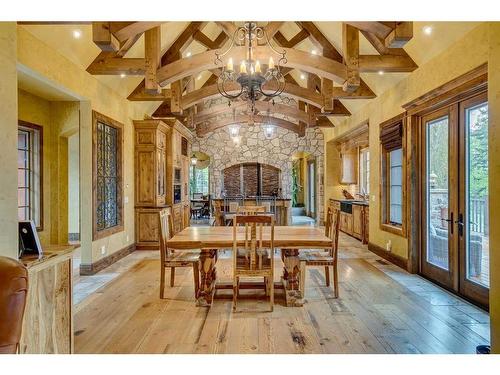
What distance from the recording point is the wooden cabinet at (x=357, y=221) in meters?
7.78

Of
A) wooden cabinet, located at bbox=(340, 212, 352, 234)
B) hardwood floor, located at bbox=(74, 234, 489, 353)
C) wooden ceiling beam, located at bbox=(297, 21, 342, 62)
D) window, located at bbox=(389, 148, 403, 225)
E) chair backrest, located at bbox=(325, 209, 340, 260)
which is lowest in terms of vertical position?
hardwood floor, located at bbox=(74, 234, 489, 353)

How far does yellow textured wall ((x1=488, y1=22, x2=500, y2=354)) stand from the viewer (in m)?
2.14

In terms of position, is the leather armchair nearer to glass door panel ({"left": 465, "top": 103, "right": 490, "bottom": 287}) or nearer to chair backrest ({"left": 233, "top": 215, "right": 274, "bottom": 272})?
chair backrest ({"left": 233, "top": 215, "right": 274, "bottom": 272})

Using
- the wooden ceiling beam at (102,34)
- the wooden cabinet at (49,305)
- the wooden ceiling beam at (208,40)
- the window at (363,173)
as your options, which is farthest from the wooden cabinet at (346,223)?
the wooden cabinet at (49,305)

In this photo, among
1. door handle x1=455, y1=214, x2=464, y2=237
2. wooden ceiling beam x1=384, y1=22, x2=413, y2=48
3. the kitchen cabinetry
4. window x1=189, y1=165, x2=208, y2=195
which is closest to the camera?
wooden ceiling beam x1=384, y1=22, x2=413, y2=48

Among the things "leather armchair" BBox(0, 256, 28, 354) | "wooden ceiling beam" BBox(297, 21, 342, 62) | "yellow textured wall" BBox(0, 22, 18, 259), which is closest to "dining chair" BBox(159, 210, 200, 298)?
"yellow textured wall" BBox(0, 22, 18, 259)

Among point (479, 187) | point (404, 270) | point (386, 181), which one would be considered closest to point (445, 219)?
point (479, 187)

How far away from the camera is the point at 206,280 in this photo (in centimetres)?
376

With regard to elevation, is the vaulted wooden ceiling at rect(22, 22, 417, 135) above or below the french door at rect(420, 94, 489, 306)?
above

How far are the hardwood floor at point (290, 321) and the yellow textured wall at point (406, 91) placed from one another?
1.59 m

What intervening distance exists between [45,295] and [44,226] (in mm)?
4498

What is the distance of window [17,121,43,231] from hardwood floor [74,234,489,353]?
2291 millimetres

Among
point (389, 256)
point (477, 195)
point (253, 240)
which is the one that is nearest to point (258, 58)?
point (253, 240)
